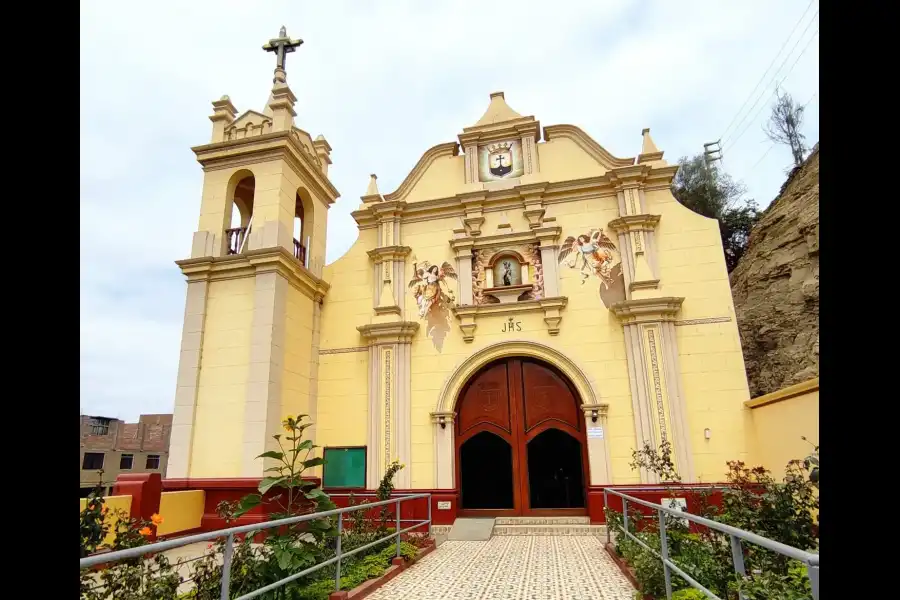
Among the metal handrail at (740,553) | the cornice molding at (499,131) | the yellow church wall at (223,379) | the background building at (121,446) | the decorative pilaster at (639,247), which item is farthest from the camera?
the background building at (121,446)

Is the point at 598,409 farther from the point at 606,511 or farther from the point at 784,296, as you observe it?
the point at 784,296

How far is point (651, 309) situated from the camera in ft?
33.2

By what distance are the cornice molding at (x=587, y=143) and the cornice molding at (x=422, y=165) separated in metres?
2.20

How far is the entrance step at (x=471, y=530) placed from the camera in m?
9.00

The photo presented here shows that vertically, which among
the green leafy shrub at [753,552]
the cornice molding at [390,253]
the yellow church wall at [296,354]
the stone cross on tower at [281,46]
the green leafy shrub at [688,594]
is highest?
the stone cross on tower at [281,46]

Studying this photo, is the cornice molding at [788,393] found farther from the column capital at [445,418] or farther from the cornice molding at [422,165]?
the cornice molding at [422,165]

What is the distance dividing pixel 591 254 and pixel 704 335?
105 inches

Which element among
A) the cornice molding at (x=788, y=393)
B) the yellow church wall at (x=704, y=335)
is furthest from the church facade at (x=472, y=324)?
the cornice molding at (x=788, y=393)

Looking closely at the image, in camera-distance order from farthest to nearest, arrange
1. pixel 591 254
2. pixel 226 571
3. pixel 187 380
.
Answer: pixel 591 254, pixel 187 380, pixel 226 571

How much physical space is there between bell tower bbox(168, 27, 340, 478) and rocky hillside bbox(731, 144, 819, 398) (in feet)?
35.5

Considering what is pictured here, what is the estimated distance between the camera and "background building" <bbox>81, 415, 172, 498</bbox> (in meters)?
29.7

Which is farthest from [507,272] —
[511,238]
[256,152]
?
[256,152]
